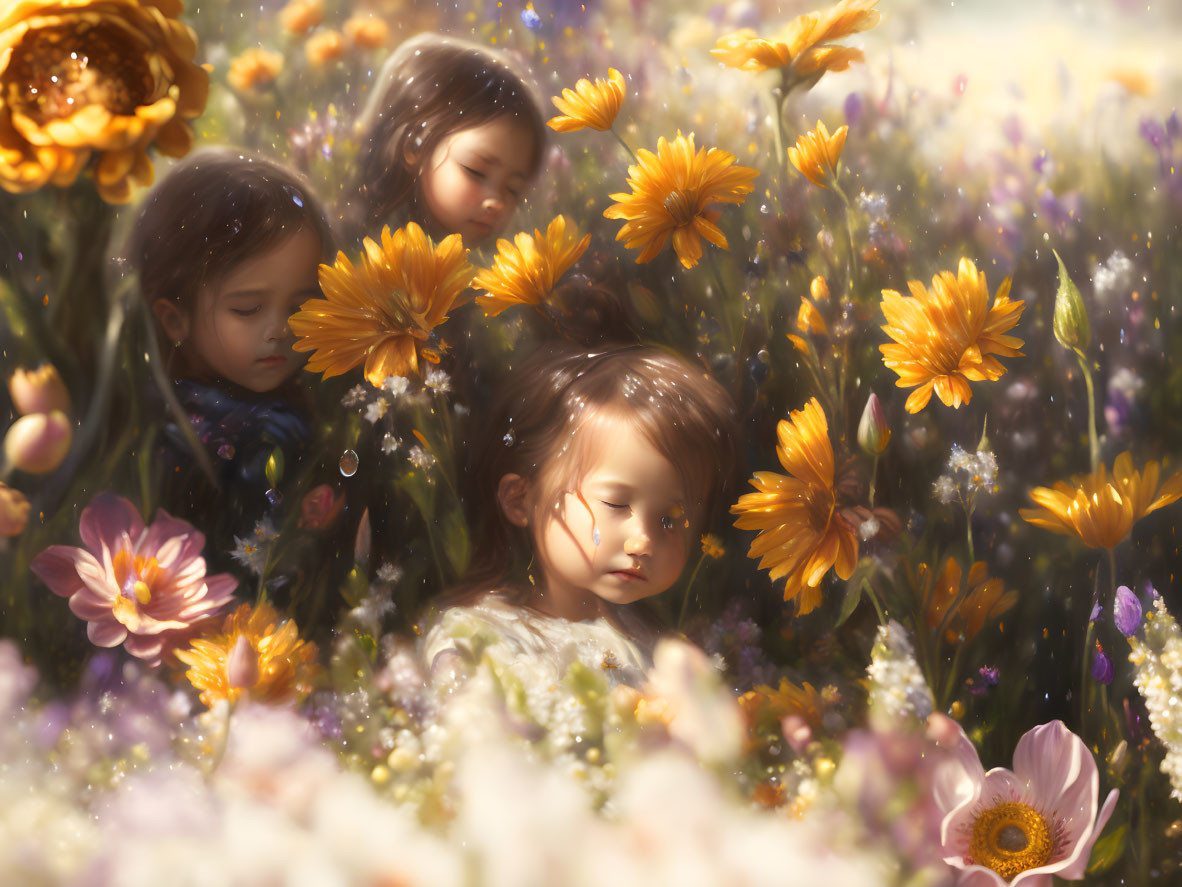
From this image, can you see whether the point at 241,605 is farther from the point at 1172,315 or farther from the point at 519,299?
the point at 1172,315

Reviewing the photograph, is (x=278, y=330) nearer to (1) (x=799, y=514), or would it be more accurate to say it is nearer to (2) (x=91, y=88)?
(2) (x=91, y=88)

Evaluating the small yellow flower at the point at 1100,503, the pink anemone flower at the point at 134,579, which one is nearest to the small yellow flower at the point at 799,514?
the small yellow flower at the point at 1100,503

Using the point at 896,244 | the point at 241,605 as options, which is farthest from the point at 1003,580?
A: the point at 241,605

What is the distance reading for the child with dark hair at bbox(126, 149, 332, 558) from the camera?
67 centimetres

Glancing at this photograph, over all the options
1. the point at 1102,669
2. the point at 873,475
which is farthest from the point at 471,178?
the point at 1102,669

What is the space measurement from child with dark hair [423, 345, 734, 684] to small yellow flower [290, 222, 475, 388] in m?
0.08

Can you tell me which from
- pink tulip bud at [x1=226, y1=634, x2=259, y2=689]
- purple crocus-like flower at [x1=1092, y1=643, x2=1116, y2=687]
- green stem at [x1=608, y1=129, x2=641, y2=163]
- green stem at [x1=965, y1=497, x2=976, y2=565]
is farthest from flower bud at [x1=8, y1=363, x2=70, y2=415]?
purple crocus-like flower at [x1=1092, y1=643, x2=1116, y2=687]

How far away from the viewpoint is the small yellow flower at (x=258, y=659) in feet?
2.21

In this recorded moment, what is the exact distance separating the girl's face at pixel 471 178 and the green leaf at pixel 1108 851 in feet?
2.01

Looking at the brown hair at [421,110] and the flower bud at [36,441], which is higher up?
the brown hair at [421,110]

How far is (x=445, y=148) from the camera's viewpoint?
2.22 feet

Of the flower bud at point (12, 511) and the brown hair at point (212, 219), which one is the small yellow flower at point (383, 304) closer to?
the brown hair at point (212, 219)

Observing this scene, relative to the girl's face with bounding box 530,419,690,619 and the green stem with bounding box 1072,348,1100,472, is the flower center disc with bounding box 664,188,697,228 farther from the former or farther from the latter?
the green stem with bounding box 1072,348,1100,472

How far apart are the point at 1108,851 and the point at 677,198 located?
1.81 ft
